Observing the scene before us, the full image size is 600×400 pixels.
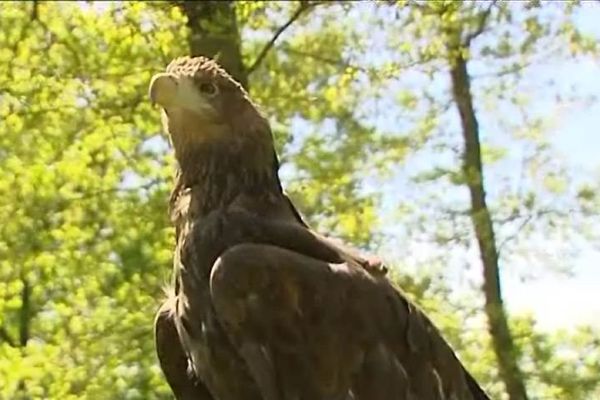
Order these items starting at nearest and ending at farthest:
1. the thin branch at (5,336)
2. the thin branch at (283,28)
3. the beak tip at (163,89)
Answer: the beak tip at (163,89) → the thin branch at (283,28) → the thin branch at (5,336)

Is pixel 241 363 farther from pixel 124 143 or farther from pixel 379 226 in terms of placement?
pixel 379 226

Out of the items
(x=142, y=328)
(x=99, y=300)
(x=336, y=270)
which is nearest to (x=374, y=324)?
(x=336, y=270)

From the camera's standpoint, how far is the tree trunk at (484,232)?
7.31 m

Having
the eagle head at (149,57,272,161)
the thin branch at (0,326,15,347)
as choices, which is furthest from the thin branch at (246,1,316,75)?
the eagle head at (149,57,272,161)

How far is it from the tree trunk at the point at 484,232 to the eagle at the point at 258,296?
14.6 feet

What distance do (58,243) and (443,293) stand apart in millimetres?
2406

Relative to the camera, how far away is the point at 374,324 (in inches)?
104

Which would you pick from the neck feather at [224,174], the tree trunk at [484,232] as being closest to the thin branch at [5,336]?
the tree trunk at [484,232]

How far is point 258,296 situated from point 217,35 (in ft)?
12.9

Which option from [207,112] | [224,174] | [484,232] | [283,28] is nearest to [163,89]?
[207,112]

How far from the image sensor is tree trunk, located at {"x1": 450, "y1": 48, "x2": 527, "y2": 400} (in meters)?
7.31

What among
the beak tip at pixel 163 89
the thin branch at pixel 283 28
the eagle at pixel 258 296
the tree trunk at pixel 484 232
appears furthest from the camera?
the tree trunk at pixel 484 232

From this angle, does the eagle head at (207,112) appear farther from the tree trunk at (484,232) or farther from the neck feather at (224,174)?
the tree trunk at (484,232)

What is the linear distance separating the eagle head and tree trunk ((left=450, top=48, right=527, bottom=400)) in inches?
175
